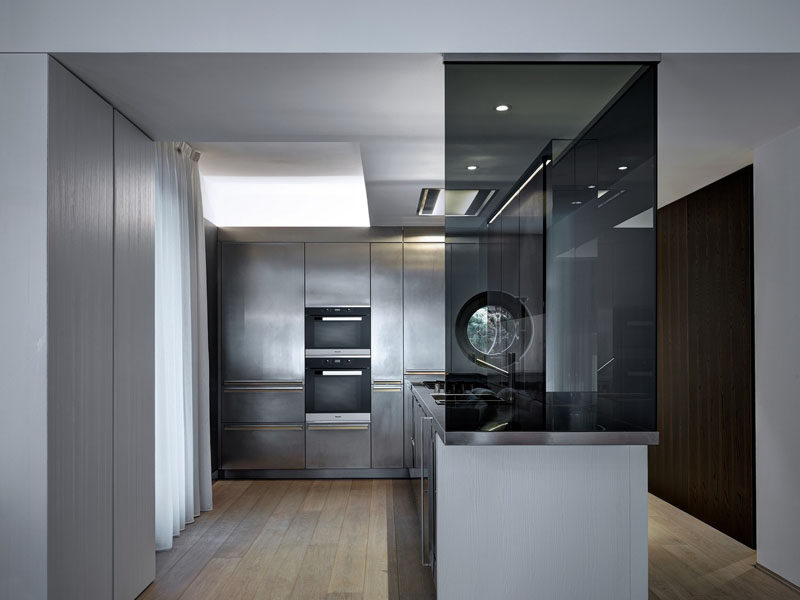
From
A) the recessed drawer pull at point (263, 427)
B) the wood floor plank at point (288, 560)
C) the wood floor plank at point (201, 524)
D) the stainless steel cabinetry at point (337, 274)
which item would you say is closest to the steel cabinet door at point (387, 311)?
the stainless steel cabinetry at point (337, 274)

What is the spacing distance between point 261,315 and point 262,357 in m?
0.38

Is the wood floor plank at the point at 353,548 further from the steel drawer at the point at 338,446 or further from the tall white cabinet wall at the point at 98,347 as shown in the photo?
the tall white cabinet wall at the point at 98,347

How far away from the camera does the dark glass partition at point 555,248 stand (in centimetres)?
253

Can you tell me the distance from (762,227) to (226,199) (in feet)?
14.6

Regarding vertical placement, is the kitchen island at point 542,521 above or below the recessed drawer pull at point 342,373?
below

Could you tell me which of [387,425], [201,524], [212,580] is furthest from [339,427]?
[212,580]

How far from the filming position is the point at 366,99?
281 cm

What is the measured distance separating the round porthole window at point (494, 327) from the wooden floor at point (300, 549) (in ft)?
4.54

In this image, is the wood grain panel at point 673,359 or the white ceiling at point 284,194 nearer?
the wood grain panel at point 673,359

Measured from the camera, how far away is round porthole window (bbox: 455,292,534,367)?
2.57 meters

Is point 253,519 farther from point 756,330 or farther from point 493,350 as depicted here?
point 756,330

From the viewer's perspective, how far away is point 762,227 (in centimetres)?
366

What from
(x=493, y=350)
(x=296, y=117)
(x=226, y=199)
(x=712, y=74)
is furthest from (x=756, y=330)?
(x=226, y=199)

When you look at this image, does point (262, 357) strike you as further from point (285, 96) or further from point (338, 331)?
point (285, 96)
